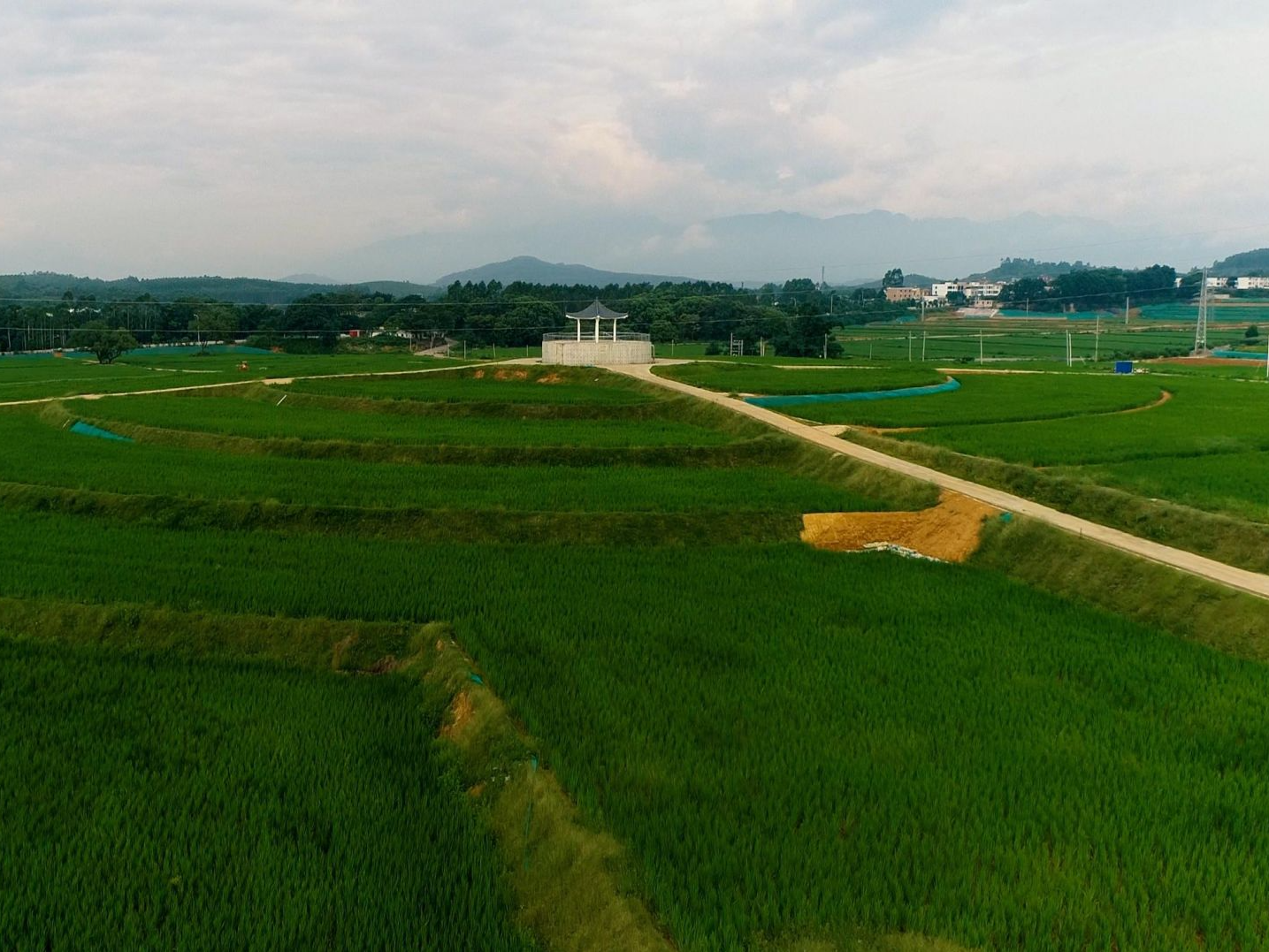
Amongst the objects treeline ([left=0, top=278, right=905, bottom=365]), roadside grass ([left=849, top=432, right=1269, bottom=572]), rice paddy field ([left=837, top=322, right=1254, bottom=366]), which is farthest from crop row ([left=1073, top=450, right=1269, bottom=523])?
treeline ([left=0, top=278, right=905, bottom=365])

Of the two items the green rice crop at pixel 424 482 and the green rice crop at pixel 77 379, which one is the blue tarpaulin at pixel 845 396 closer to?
the green rice crop at pixel 424 482

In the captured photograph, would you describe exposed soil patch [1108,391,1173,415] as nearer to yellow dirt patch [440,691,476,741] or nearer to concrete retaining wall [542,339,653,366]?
concrete retaining wall [542,339,653,366]

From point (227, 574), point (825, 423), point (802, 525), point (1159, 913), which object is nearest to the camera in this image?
point (1159, 913)

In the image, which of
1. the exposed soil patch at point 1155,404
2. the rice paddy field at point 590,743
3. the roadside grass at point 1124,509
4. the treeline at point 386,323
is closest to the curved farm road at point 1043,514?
the roadside grass at point 1124,509

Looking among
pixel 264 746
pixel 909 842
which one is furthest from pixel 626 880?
pixel 264 746

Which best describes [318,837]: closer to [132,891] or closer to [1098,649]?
[132,891]

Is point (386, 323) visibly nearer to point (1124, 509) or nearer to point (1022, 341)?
point (1022, 341)
